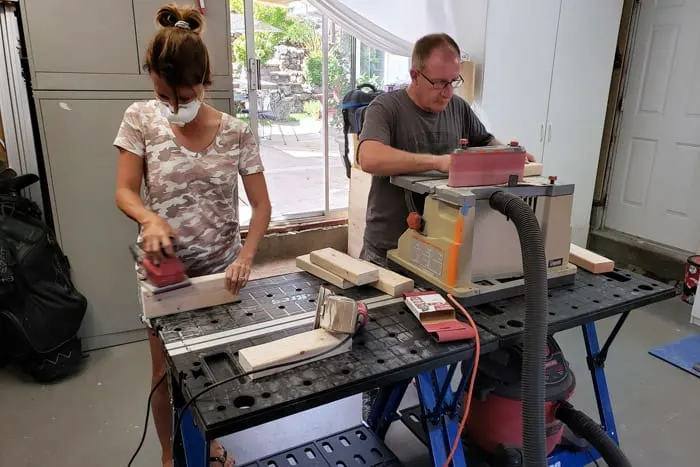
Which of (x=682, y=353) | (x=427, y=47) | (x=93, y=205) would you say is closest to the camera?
(x=427, y=47)

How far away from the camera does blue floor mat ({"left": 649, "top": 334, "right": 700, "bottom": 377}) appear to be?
2.49 m

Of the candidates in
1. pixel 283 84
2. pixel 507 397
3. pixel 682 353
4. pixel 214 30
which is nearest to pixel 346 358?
pixel 507 397

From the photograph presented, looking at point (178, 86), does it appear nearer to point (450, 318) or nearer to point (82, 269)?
point (450, 318)

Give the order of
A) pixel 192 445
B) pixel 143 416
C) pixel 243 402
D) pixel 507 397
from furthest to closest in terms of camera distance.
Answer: pixel 143 416, pixel 507 397, pixel 192 445, pixel 243 402

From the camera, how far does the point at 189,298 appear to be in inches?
47.7

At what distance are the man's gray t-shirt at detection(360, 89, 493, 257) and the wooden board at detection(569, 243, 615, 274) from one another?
0.50 metres

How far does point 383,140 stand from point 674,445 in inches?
62.2

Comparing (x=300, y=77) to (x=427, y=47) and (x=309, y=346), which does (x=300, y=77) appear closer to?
(x=427, y=47)

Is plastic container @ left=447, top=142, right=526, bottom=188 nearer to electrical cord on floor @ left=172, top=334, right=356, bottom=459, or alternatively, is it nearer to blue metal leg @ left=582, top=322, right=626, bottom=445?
electrical cord on floor @ left=172, top=334, right=356, bottom=459

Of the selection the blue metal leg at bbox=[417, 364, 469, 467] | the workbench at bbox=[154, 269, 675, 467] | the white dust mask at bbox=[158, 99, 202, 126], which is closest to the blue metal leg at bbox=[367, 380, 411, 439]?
the workbench at bbox=[154, 269, 675, 467]

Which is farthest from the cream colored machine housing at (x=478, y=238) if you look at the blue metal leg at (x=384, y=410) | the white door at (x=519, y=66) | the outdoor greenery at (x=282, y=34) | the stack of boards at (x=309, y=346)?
the outdoor greenery at (x=282, y=34)

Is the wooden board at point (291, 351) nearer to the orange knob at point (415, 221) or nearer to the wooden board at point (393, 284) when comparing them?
the wooden board at point (393, 284)

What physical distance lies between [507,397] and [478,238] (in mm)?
486

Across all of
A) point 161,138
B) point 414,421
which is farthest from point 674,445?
point 161,138
